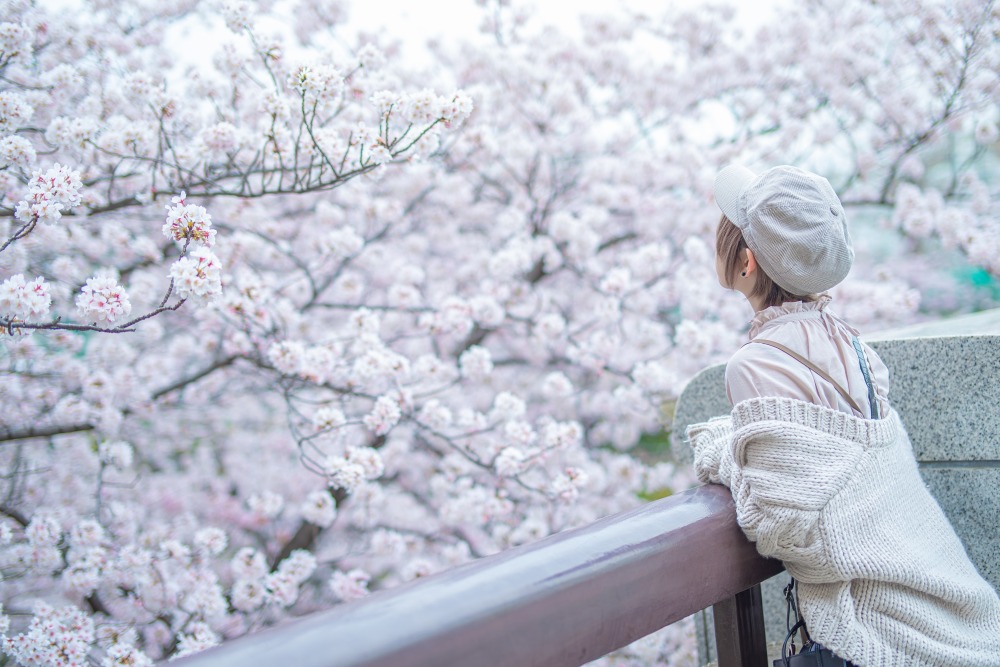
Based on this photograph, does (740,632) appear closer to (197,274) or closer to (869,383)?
(869,383)

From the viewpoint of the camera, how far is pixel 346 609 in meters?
0.74

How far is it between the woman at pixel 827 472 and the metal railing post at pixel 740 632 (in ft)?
0.31

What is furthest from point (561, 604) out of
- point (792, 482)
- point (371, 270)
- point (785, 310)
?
point (371, 270)

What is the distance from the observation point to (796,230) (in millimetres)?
1215

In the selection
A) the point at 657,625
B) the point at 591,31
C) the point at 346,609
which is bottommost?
the point at 657,625

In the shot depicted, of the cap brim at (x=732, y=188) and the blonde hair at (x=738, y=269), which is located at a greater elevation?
the cap brim at (x=732, y=188)

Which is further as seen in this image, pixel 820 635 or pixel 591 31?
pixel 591 31

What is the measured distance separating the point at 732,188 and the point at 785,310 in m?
0.26

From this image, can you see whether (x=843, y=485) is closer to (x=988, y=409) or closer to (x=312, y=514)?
(x=988, y=409)

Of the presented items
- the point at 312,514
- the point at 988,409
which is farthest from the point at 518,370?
the point at 988,409

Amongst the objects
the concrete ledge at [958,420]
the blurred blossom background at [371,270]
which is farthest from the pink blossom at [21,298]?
the concrete ledge at [958,420]

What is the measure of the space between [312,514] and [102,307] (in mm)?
1685

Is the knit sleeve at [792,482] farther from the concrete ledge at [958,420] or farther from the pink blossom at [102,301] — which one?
the pink blossom at [102,301]

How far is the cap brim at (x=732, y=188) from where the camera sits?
1316mm
